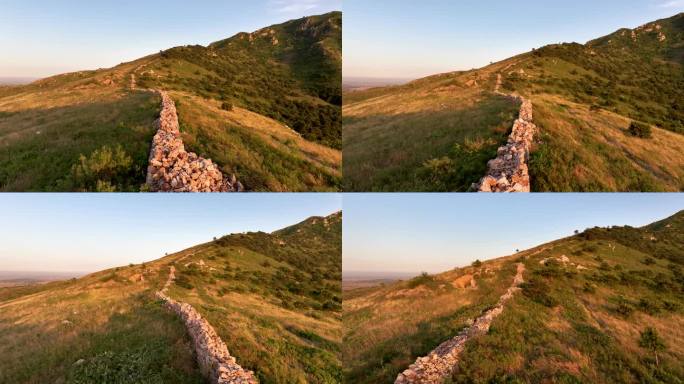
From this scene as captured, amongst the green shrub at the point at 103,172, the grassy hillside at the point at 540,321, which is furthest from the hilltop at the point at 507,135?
the green shrub at the point at 103,172

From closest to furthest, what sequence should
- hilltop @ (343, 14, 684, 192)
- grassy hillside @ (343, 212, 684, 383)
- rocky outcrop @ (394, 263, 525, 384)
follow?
rocky outcrop @ (394, 263, 525, 384)
grassy hillside @ (343, 212, 684, 383)
hilltop @ (343, 14, 684, 192)

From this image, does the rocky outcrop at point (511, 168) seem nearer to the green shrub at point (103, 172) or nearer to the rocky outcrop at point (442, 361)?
the rocky outcrop at point (442, 361)

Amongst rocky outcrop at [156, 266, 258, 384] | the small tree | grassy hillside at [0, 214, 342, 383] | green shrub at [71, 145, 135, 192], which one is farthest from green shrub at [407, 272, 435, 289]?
green shrub at [71, 145, 135, 192]

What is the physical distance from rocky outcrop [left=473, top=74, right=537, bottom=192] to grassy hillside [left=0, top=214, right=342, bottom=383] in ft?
42.6

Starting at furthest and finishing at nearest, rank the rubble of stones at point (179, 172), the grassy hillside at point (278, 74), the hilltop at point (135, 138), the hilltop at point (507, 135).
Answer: the grassy hillside at point (278, 74) → the hilltop at point (507, 135) → the hilltop at point (135, 138) → the rubble of stones at point (179, 172)

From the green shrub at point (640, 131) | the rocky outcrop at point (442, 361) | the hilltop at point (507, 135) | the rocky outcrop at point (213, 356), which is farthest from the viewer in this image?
the green shrub at point (640, 131)

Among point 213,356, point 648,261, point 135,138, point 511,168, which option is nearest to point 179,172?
point 135,138

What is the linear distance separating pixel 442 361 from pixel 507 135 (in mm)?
14178

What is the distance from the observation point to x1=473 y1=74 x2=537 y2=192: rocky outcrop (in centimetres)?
1566

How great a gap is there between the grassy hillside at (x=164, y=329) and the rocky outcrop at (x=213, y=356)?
0.51 metres

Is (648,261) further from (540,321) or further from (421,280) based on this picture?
(540,321)

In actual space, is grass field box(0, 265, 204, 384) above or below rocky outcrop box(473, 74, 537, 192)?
below

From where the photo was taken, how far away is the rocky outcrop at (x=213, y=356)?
1343 cm

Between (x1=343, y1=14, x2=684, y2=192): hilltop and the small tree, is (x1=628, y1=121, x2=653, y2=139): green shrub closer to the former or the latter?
(x1=343, y1=14, x2=684, y2=192): hilltop
